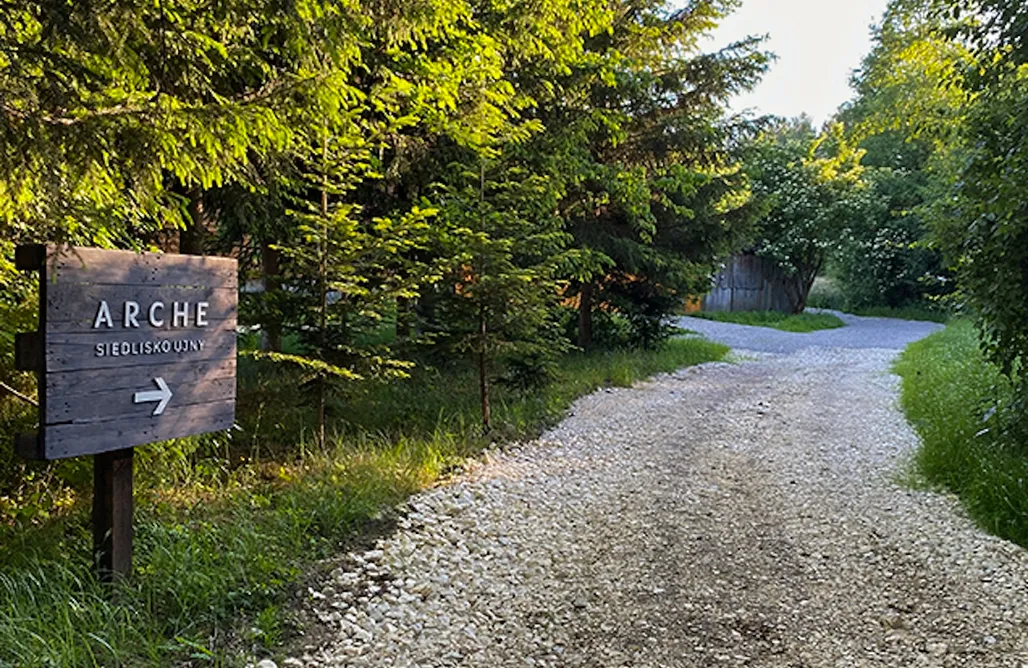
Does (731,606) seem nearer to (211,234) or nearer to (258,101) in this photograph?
(258,101)

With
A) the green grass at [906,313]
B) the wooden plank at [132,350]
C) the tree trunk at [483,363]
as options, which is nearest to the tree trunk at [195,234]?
the tree trunk at [483,363]

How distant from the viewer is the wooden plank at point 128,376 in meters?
2.96

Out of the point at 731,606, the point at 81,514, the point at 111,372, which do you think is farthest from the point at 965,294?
the point at 81,514

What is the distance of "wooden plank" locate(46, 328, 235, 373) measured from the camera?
2961mm

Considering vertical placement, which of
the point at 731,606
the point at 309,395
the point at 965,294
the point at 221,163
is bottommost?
the point at 731,606

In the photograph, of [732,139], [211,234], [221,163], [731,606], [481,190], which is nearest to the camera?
[731,606]

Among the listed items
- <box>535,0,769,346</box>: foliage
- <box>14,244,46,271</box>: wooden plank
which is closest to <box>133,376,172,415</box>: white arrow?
<box>14,244,46,271</box>: wooden plank

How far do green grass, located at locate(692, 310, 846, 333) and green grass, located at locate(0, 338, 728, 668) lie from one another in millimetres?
17007

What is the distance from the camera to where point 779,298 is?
27.9 meters

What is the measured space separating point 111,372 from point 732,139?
10.4 meters

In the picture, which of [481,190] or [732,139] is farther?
[732,139]

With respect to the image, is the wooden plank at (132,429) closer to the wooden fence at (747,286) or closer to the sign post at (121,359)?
the sign post at (121,359)

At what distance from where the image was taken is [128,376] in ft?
10.6

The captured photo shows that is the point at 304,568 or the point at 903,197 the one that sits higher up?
the point at 903,197
